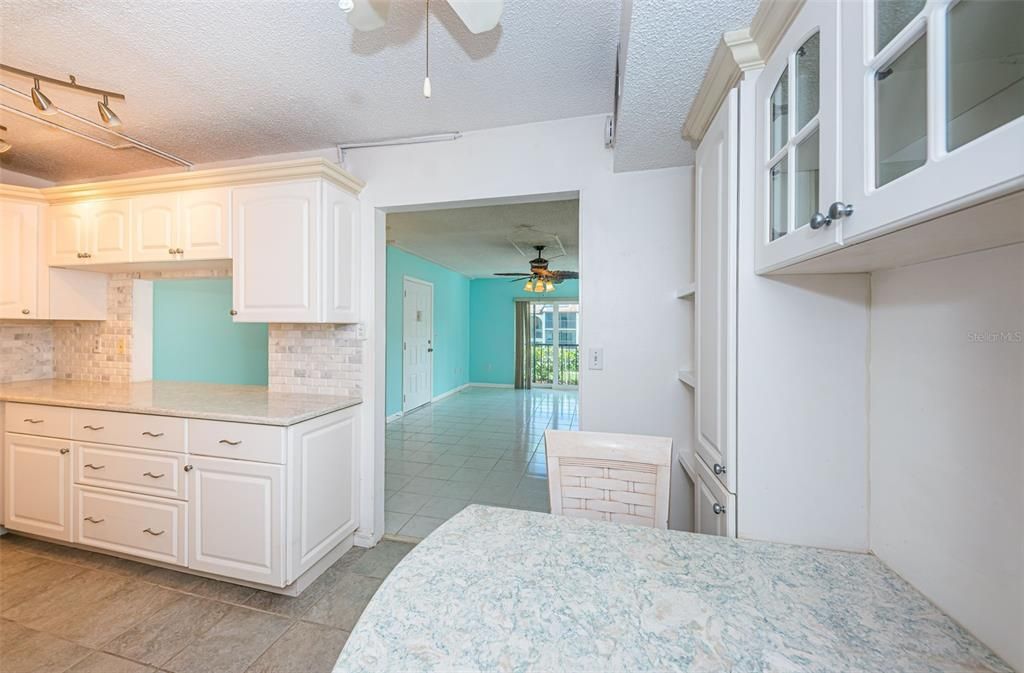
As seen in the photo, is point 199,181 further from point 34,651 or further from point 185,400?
point 34,651

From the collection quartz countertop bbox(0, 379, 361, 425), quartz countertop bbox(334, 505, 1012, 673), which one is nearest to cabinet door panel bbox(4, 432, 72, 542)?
quartz countertop bbox(0, 379, 361, 425)

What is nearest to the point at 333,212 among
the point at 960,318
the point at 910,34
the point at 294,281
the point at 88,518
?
the point at 294,281

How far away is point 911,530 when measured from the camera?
35.1 inches

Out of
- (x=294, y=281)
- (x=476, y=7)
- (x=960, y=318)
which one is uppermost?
(x=476, y=7)

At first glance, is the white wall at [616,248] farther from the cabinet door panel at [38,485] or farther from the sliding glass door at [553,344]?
the sliding glass door at [553,344]

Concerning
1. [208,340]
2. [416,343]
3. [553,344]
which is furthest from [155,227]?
[553,344]

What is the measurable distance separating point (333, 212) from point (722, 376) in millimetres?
2062

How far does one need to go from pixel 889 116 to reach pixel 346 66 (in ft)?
6.18

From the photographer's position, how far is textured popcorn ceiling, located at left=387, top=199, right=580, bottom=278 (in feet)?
12.8

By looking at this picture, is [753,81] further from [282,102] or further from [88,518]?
[88,518]

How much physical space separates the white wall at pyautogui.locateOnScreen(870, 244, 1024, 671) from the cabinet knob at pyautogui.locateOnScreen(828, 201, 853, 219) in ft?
0.85

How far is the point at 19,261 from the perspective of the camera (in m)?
2.54

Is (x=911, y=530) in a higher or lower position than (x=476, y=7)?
lower

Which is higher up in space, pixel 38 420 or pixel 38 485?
pixel 38 420
